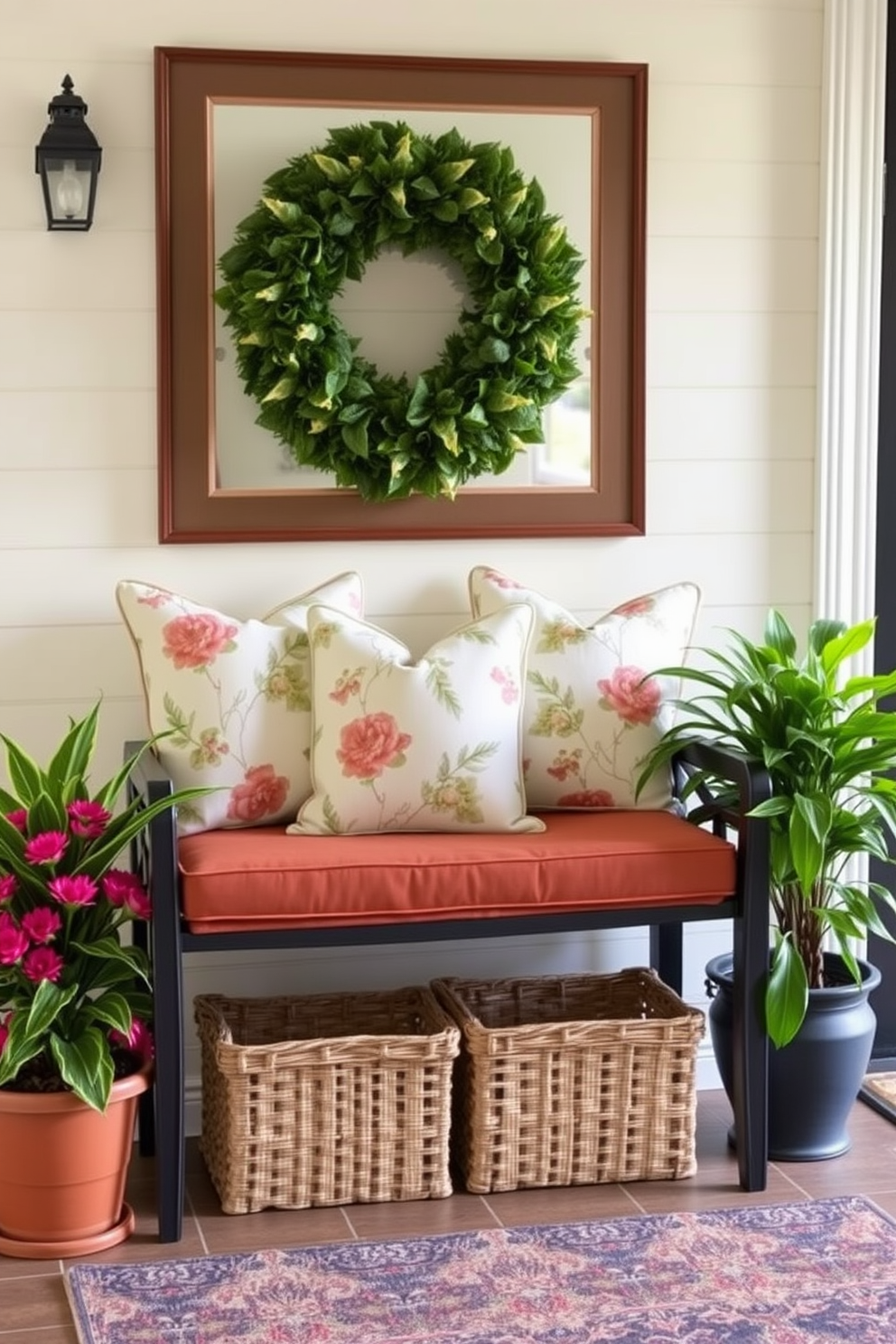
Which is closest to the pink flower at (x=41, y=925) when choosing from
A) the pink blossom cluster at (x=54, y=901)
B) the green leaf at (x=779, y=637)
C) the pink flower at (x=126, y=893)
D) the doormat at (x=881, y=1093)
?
the pink blossom cluster at (x=54, y=901)

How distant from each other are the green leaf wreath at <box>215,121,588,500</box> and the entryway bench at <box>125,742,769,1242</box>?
76cm

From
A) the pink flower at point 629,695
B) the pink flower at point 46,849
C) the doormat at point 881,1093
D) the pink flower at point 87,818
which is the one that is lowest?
the doormat at point 881,1093

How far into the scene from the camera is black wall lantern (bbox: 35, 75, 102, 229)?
3355 mm

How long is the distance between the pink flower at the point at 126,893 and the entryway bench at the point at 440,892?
0.04m

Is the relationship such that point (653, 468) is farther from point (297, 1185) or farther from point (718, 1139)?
point (297, 1185)

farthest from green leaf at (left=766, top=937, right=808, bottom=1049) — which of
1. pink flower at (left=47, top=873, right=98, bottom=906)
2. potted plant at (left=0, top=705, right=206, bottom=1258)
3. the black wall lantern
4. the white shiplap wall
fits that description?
the black wall lantern

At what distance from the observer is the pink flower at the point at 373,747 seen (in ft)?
10.7

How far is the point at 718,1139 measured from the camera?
3.53m

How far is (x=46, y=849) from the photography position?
2934 mm

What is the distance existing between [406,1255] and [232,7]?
237cm

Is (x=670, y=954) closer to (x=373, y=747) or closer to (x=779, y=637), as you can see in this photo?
(x=779, y=637)

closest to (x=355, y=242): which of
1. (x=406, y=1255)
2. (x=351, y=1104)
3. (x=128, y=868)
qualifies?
(x=128, y=868)

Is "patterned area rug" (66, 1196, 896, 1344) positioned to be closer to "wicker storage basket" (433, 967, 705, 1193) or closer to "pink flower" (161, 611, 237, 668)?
"wicker storage basket" (433, 967, 705, 1193)

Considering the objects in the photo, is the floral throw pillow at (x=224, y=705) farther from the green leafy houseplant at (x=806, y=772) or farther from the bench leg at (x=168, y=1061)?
the green leafy houseplant at (x=806, y=772)
